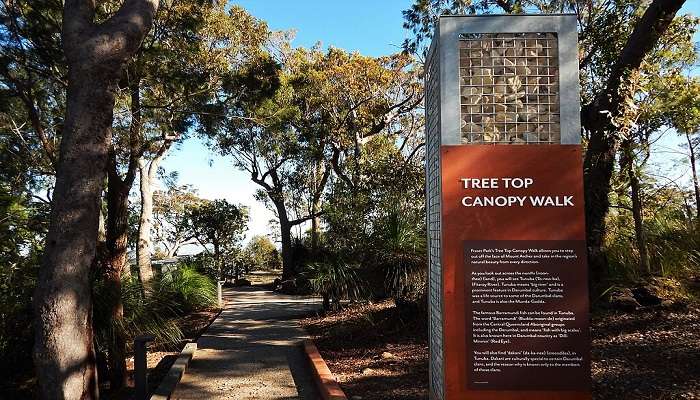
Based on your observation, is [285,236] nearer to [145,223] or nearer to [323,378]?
[145,223]

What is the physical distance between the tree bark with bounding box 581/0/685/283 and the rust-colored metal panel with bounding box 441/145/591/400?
13.3 feet

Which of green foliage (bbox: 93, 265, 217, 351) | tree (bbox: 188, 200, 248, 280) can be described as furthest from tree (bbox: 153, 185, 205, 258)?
green foliage (bbox: 93, 265, 217, 351)

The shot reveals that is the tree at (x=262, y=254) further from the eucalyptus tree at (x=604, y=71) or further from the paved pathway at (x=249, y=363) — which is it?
the eucalyptus tree at (x=604, y=71)

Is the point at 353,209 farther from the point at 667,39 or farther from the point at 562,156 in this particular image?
the point at 562,156

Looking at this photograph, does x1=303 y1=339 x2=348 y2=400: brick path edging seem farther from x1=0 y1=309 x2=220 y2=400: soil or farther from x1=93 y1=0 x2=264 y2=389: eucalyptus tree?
x1=93 y1=0 x2=264 y2=389: eucalyptus tree

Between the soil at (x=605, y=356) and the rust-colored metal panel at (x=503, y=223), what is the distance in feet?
6.26

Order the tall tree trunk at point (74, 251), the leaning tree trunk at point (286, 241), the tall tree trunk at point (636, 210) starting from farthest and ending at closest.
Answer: the leaning tree trunk at point (286, 241) < the tall tree trunk at point (636, 210) < the tall tree trunk at point (74, 251)

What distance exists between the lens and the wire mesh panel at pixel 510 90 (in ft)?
11.4

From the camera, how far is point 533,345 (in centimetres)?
330

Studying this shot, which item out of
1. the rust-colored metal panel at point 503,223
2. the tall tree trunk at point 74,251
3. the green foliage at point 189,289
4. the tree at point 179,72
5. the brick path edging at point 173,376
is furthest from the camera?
the green foliage at point 189,289

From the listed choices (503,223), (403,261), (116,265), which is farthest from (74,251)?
(403,261)

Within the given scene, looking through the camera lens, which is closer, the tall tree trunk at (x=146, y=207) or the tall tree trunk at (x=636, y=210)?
the tall tree trunk at (x=636, y=210)

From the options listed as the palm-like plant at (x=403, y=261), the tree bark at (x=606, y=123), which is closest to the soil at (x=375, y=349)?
the palm-like plant at (x=403, y=261)

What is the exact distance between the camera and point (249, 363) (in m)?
8.01
